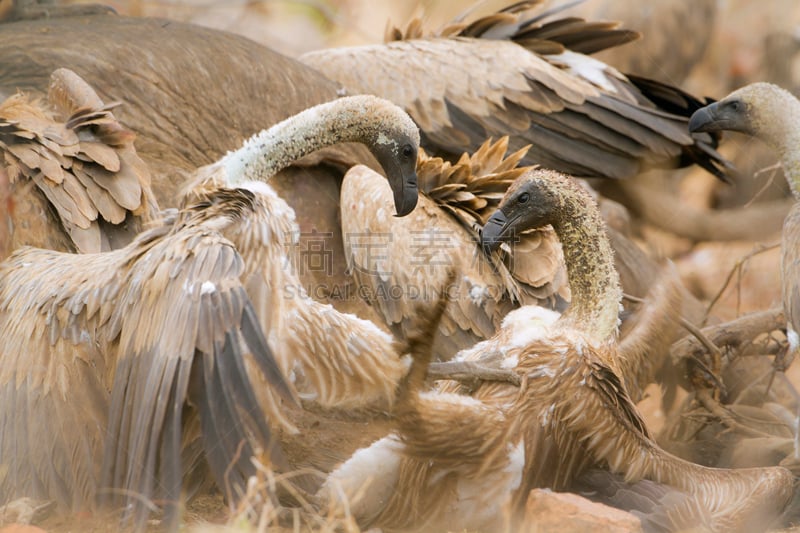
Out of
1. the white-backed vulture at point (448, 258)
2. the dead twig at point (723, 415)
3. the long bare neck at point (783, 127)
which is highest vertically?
the long bare neck at point (783, 127)

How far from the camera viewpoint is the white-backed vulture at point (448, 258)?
432cm

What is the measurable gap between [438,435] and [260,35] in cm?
544

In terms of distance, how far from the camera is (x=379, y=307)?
447 centimetres

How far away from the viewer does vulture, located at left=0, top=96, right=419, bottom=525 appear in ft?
9.41

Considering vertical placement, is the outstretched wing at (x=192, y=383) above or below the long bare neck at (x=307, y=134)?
below

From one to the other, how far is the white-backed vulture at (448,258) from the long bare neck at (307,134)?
59 centimetres

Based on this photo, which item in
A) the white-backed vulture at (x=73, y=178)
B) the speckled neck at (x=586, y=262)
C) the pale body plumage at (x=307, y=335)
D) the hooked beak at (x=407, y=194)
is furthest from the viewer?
the hooked beak at (x=407, y=194)

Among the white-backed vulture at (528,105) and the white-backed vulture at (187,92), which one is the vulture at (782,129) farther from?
the white-backed vulture at (187,92)

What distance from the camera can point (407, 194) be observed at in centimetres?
400

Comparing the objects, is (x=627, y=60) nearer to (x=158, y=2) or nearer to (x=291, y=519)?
(x=158, y=2)

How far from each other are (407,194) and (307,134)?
0.45 meters

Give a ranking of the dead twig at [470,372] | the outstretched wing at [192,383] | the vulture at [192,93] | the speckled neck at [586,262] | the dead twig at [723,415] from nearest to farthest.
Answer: the outstretched wing at [192,383] < the dead twig at [470,372] < the speckled neck at [586,262] < the dead twig at [723,415] < the vulture at [192,93]

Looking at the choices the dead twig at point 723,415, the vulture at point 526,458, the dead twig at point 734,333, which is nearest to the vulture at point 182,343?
the vulture at point 526,458

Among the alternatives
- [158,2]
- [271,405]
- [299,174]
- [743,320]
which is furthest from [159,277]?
[158,2]
